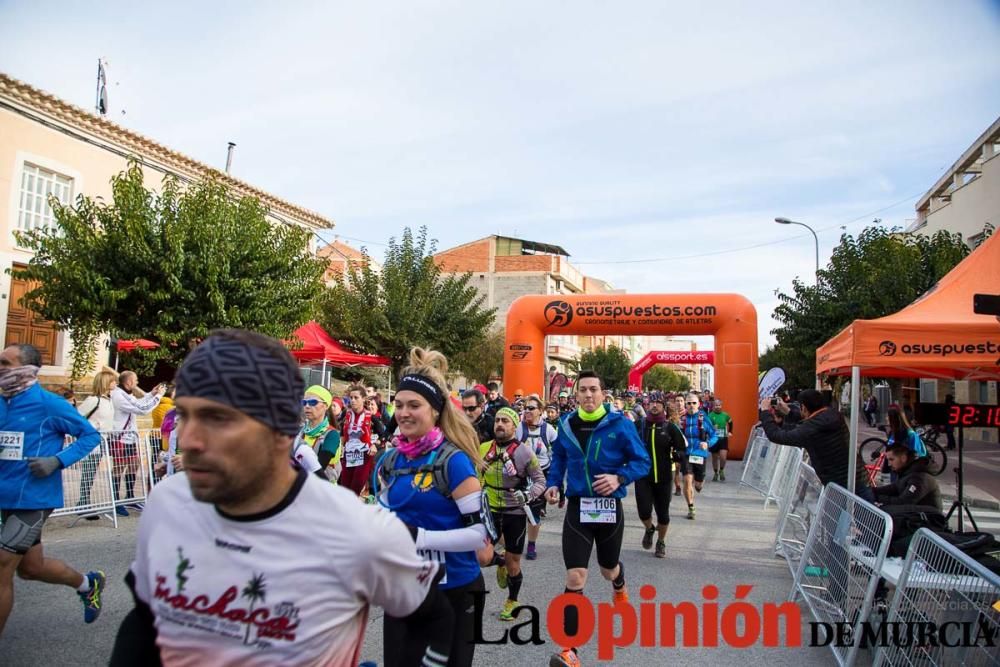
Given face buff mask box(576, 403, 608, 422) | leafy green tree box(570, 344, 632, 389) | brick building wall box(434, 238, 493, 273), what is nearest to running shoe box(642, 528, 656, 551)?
face buff mask box(576, 403, 608, 422)

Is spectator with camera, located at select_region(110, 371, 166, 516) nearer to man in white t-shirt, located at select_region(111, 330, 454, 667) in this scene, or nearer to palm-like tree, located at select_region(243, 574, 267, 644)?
man in white t-shirt, located at select_region(111, 330, 454, 667)

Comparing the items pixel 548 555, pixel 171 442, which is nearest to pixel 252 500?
pixel 548 555

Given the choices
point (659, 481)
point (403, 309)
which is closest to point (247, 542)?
point (659, 481)

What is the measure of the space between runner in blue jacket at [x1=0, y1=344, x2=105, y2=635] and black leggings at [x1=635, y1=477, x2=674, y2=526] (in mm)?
5688

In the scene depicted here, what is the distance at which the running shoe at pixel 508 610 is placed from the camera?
5.46 meters

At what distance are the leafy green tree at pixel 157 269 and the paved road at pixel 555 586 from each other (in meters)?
5.30

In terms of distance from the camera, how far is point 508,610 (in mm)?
5531

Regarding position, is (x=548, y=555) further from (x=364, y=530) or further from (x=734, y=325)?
(x=734, y=325)

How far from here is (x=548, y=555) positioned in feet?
25.5

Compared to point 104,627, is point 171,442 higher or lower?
higher

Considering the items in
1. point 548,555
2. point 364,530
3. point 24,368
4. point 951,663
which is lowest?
point 548,555

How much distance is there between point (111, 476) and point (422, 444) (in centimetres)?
702

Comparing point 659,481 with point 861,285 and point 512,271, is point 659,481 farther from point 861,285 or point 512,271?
point 512,271

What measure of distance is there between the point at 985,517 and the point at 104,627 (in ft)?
38.1
